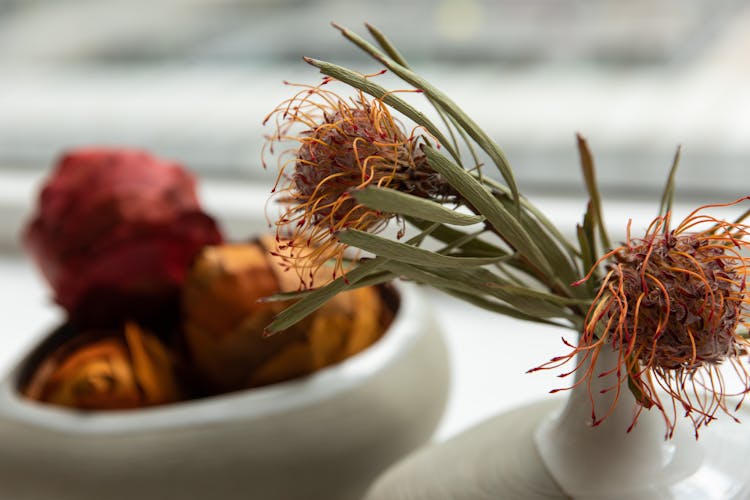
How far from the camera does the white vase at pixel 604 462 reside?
8.7 inches

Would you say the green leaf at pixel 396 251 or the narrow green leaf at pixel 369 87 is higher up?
the narrow green leaf at pixel 369 87

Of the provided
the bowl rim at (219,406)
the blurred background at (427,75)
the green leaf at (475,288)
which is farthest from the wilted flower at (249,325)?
the blurred background at (427,75)

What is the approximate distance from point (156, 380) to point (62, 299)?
6 cm

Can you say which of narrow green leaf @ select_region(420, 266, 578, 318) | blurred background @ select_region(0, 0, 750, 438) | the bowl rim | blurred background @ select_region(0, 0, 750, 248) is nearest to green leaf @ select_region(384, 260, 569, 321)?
narrow green leaf @ select_region(420, 266, 578, 318)

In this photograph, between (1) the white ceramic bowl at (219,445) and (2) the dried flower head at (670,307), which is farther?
(1) the white ceramic bowl at (219,445)

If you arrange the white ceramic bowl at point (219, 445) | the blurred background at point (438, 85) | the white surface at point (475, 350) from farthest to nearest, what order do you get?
the blurred background at point (438, 85), the white surface at point (475, 350), the white ceramic bowl at point (219, 445)

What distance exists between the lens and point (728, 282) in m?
0.19

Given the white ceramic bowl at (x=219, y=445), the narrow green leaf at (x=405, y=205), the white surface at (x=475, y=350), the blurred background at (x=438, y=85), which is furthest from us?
the blurred background at (x=438, y=85)

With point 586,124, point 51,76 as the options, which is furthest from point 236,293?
point 51,76

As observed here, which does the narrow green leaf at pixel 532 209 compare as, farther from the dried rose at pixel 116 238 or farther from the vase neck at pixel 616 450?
the dried rose at pixel 116 238

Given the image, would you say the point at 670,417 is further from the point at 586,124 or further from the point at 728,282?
the point at 586,124

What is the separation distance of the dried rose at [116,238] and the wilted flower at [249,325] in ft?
0.09

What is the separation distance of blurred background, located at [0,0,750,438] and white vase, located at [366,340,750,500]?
22cm

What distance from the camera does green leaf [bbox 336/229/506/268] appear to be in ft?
→ 0.57
